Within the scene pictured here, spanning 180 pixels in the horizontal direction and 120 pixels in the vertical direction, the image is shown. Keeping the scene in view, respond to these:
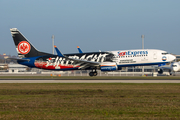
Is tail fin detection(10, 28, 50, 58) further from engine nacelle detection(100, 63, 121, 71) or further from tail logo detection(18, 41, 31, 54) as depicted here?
engine nacelle detection(100, 63, 121, 71)

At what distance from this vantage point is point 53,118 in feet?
38.3

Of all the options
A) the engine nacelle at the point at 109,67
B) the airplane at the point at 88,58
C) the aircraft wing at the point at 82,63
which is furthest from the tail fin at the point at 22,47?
the engine nacelle at the point at 109,67

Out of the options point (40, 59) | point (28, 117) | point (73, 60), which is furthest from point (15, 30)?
point (28, 117)

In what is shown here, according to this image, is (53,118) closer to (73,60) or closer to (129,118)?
(129,118)

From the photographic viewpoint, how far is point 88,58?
49.6m

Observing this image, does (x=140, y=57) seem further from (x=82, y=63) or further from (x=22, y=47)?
(x=22, y=47)

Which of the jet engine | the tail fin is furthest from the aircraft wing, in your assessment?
the tail fin

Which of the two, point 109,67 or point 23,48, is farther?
point 23,48

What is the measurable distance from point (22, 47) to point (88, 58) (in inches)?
543

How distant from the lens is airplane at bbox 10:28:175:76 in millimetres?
47438

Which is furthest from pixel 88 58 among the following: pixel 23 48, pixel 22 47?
pixel 22 47

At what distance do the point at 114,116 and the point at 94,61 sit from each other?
37.0 metres

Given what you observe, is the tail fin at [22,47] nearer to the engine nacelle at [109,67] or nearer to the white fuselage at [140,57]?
the engine nacelle at [109,67]

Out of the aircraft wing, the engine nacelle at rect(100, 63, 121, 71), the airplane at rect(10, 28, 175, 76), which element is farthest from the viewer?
the aircraft wing
